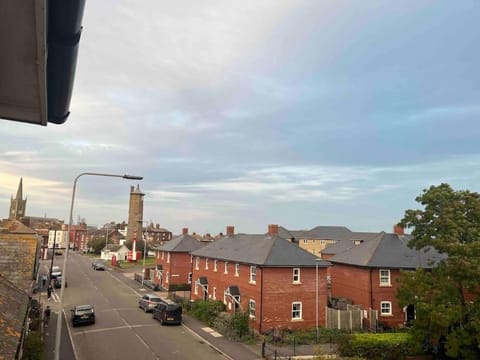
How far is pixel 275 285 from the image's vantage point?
2930cm

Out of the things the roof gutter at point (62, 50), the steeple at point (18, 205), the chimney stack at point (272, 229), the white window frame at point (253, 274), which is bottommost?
the white window frame at point (253, 274)

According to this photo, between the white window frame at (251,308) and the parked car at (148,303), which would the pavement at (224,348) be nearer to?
the white window frame at (251,308)

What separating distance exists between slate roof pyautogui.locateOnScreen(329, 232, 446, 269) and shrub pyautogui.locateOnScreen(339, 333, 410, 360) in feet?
31.4

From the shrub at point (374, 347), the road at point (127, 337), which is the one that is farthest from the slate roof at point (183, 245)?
the shrub at point (374, 347)

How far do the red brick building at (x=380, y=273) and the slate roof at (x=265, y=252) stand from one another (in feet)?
13.5

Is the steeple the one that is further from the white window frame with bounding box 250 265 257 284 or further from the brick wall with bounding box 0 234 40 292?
the brick wall with bounding box 0 234 40 292

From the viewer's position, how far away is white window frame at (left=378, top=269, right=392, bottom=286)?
1284 inches

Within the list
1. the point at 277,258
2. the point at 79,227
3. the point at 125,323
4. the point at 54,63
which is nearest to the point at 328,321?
the point at 277,258

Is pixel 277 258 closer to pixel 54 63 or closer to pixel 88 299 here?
pixel 88 299

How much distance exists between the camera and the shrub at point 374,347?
897 inches

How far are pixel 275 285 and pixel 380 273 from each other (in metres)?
10.1

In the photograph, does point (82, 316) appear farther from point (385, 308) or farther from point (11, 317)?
point (385, 308)

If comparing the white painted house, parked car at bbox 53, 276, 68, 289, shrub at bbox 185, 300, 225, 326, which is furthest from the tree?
the white painted house

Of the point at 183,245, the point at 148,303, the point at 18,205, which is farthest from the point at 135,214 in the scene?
the point at 148,303
